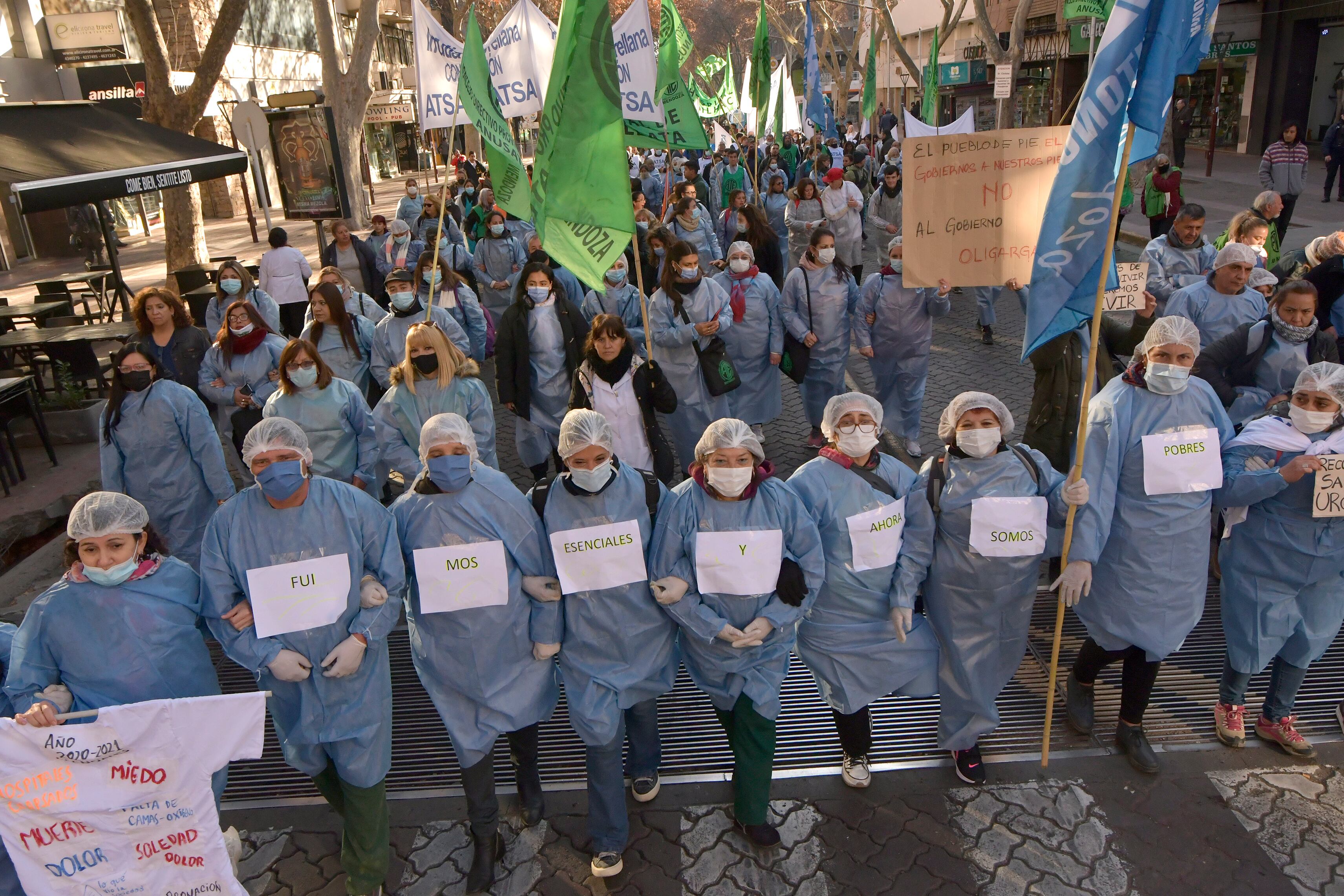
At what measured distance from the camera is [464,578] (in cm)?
358

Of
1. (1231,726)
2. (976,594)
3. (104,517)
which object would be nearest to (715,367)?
(976,594)

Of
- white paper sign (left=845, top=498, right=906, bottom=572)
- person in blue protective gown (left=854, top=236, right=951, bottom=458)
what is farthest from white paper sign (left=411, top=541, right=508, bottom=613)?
person in blue protective gown (left=854, top=236, right=951, bottom=458)

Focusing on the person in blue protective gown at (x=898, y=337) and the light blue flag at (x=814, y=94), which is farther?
the light blue flag at (x=814, y=94)

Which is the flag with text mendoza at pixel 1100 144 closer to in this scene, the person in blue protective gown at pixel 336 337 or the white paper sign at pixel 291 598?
the white paper sign at pixel 291 598

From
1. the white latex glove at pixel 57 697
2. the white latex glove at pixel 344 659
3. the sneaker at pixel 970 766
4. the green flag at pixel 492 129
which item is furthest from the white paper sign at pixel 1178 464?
the white latex glove at pixel 57 697

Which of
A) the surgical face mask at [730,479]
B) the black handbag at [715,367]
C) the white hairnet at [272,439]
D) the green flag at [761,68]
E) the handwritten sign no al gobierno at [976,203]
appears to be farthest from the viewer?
the green flag at [761,68]

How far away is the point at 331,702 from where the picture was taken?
352 cm

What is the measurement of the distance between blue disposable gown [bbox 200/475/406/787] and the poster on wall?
1256 cm

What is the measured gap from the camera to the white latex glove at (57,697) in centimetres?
325

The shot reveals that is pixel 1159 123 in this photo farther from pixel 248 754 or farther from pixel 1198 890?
pixel 248 754

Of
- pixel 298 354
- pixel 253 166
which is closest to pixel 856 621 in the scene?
pixel 298 354

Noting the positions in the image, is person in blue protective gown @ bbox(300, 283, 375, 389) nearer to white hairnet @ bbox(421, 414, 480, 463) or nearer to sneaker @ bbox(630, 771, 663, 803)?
white hairnet @ bbox(421, 414, 480, 463)

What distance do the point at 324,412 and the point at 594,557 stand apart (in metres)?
2.58

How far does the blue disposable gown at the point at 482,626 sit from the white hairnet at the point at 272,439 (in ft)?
1.44
